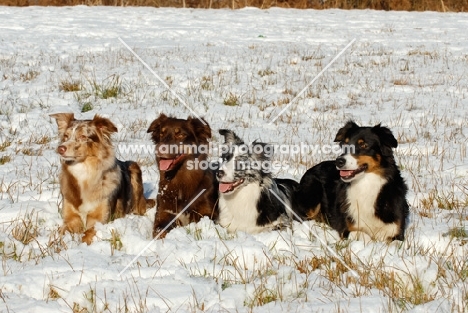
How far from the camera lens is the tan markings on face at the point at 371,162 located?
18.9 ft

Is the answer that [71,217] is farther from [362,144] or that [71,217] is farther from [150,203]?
A: [362,144]

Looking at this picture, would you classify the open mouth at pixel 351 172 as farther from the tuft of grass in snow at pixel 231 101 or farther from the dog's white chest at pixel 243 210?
the tuft of grass in snow at pixel 231 101

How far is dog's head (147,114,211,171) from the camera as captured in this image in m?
6.30

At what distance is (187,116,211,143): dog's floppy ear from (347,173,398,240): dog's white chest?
67.8 inches

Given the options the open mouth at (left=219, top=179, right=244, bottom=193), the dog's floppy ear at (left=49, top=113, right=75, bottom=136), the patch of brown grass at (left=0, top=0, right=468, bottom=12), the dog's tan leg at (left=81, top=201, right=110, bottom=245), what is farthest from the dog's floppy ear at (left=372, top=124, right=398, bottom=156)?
the patch of brown grass at (left=0, top=0, right=468, bottom=12)

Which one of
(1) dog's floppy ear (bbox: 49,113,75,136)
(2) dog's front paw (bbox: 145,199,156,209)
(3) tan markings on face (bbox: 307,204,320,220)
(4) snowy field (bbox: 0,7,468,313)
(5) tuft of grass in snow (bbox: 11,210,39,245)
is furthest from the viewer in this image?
(2) dog's front paw (bbox: 145,199,156,209)

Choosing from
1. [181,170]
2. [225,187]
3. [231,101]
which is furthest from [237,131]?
[225,187]

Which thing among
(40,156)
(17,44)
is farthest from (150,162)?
(17,44)

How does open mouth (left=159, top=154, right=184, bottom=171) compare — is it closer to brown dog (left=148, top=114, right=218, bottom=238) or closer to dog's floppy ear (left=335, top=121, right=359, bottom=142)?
brown dog (left=148, top=114, right=218, bottom=238)

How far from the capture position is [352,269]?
475cm

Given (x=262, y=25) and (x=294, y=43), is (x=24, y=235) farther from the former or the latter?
(x=262, y=25)

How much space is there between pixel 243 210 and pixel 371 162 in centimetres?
142

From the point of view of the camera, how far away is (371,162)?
5797 mm

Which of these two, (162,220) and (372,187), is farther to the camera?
(162,220)
